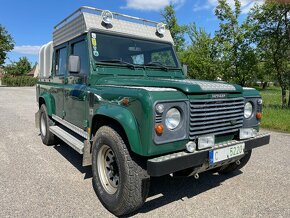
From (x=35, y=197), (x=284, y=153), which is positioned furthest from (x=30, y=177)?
(x=284, y=153)

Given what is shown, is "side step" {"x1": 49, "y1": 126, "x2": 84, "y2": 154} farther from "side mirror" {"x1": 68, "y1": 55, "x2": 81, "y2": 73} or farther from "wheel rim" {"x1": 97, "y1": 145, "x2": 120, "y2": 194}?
"side mirror" {"x1": 68, "y1": 55, "x2": 81, "y2": 73}

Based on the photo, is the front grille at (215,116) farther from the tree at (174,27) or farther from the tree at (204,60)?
the tree at (174,27)

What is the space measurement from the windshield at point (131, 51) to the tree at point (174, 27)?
13.6 meters

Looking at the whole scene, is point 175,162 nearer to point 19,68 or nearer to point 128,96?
point 128,96

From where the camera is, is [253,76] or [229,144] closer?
[229,144]

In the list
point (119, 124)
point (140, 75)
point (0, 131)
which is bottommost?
point (0, 131)

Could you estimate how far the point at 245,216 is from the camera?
324cm

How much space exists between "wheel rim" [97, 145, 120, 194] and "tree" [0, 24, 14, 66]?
4943 centimetres

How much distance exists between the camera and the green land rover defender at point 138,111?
2.82m

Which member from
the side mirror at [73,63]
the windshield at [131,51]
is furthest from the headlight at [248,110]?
the side mirror at [73,63]

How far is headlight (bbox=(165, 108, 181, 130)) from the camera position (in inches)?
112

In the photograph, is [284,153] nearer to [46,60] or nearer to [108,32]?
[108,32]

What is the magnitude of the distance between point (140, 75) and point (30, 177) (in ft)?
7.97

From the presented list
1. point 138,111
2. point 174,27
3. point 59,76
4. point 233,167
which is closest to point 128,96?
point 138,111
